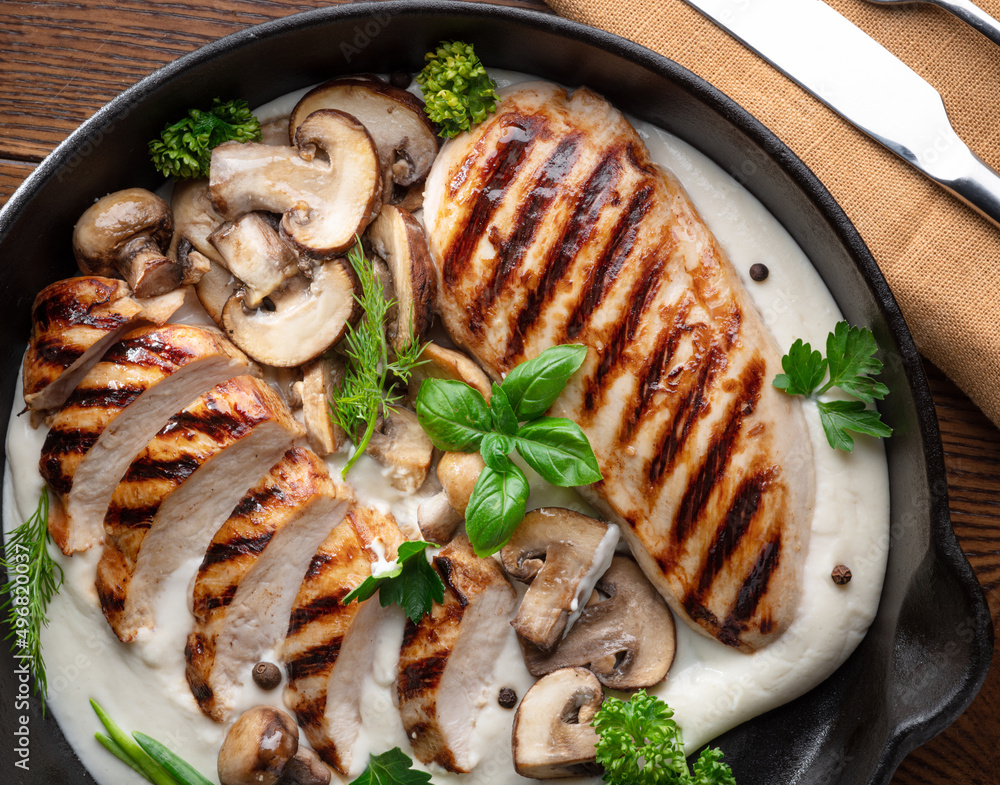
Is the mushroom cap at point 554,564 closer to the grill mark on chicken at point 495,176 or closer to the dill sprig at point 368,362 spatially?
the dill sprig at point 368,362

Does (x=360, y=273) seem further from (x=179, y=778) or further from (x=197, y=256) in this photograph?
(x=179, y=778)

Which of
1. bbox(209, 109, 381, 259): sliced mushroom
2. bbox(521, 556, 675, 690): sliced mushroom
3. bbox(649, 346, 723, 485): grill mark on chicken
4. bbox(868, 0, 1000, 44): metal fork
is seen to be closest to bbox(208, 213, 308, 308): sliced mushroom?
bbox(209, 109, 381, 259): sliced mushroom

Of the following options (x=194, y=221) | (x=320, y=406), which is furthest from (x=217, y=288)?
(x=320, y=406)

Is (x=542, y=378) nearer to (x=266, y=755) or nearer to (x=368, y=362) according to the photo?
(x=368, y=362)

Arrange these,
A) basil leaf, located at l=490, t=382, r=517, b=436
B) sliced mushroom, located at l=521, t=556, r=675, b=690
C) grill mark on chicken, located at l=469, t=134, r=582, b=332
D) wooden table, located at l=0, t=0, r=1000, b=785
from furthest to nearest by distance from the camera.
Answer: wooden table, located at l=0, t=0, r=1000, b=785 < sliced mushroom, located at l=521, t=556, r=675, b=690 < grill mark on chicken, located at l=469, t=134, r=582, b=332 < basil leaf, located at l=490, t=382, r=517, b=436

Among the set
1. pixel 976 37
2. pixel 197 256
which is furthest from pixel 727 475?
pixel 197 256

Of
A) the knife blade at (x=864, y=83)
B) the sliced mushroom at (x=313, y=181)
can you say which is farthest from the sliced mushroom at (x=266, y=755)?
the knife blade at (x=864, y=83)

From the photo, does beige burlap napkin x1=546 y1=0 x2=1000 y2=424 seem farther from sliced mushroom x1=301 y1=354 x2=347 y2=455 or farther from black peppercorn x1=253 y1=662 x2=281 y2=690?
black peppercorn x1=253 y1=662 x2=281 y2=690
